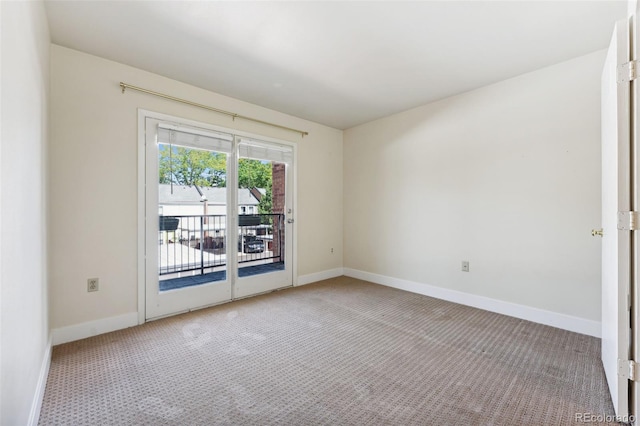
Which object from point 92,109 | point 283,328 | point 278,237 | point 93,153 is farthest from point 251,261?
point 92,109

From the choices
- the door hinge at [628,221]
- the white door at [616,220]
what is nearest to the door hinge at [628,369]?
the white door at [616,220]

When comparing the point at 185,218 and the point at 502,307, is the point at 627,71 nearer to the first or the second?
the point at 502,307

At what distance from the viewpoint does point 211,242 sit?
132 inches

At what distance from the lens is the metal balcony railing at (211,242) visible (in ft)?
9.85

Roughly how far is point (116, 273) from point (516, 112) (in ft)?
13.9

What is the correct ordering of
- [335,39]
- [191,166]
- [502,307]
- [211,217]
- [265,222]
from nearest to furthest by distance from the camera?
[335,39], [502,307], [191,166], [211,217], [265,222]

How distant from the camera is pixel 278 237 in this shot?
3996 millimetres

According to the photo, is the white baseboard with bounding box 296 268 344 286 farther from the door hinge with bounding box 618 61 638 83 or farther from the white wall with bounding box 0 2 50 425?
the door hinge with bounding box 618 61 638 83

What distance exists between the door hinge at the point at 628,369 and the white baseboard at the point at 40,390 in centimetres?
297

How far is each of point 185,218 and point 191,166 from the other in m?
0.58

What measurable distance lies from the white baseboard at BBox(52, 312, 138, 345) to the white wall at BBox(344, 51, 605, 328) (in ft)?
10.2

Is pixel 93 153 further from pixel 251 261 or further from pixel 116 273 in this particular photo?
pixel 251 261

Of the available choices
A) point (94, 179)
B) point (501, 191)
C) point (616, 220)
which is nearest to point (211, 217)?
point (94, 179)

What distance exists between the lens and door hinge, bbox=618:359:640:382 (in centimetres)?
142
